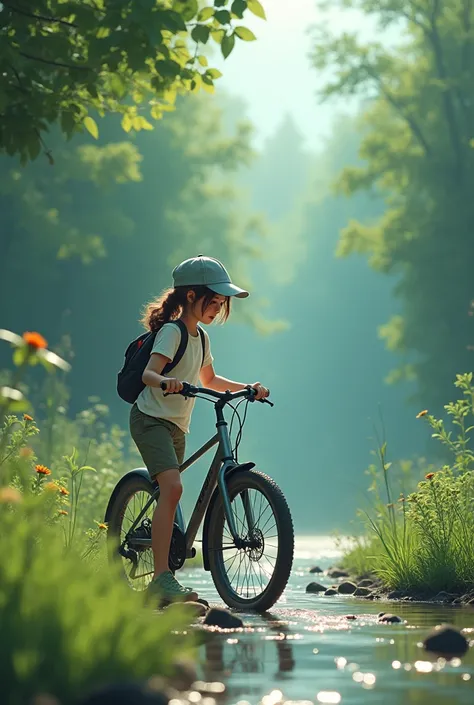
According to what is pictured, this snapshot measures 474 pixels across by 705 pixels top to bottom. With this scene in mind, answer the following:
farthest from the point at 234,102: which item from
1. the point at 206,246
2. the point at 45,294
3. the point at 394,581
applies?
the point at 394,581

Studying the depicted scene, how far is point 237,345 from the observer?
241ft

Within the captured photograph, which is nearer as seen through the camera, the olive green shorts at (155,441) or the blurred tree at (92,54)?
the olive green shorts at (155,441)

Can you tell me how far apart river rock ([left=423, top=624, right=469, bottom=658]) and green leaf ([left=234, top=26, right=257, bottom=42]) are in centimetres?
461

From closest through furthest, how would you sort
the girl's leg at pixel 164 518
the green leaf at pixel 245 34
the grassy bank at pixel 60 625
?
the grassy bank at pixel 60 625 < the girl's leg at pixel 164 518 < the green leaf at pixel 245 34

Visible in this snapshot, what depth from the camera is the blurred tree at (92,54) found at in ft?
27.1

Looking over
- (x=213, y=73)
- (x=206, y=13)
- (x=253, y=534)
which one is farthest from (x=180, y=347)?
(x=213, y=73)

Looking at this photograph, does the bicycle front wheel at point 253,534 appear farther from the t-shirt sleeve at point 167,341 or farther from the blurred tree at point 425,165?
the blurred tree at point 425,165

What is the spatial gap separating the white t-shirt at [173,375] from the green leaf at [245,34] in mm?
2170

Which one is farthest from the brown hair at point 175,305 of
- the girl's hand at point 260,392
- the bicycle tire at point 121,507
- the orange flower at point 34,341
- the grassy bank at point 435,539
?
the orange flower at point 34,341

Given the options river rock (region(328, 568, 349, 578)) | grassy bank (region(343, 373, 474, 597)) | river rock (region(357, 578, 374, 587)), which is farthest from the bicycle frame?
river rock (region(328, 568, 349, 578))

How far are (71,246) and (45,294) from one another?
4535 mm

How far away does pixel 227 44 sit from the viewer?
27.6 ft

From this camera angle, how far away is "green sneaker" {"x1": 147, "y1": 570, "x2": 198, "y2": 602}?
709 cm

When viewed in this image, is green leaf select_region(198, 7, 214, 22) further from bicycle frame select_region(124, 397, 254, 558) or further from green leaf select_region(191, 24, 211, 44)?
bicycle frame select_region(124, 397, 254, 558)
